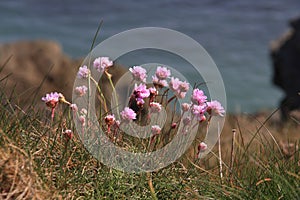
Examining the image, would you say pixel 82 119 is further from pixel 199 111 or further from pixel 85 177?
pixel 199 111

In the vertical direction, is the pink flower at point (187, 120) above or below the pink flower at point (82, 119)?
below

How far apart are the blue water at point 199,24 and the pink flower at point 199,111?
1746 cm

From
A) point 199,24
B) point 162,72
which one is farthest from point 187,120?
point 199,24

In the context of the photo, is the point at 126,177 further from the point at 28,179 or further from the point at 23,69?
the point at 23,69

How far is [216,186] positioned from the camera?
2.90m

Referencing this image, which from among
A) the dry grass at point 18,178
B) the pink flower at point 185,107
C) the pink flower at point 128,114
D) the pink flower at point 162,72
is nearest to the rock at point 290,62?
the pink flower at point 185,107

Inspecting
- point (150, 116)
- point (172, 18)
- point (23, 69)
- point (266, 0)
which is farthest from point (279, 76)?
point (266, 0)

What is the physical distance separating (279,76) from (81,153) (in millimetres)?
9637

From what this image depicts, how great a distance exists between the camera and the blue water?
889 inches

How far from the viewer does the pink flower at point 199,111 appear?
3147mm

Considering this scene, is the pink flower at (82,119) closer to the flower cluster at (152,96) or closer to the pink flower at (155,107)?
the flower cluster at (152,96)

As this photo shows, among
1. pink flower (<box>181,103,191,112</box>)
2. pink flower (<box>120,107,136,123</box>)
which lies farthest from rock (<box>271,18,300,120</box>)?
pink flower (<box>120,107,136,123</box>)

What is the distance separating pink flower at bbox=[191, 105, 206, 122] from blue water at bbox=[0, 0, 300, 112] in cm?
1746

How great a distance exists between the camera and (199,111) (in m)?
3.16
